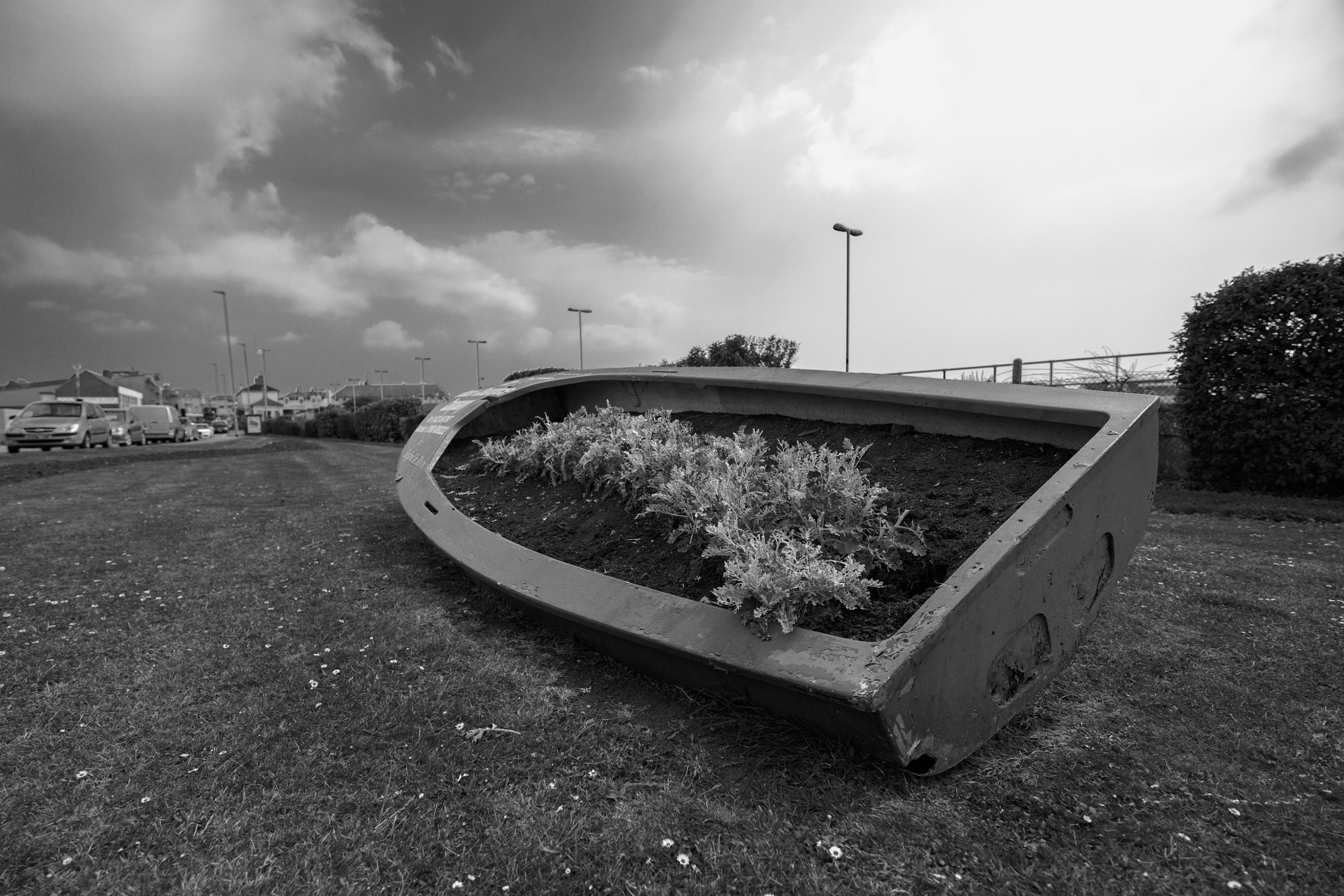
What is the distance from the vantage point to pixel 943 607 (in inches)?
80.7

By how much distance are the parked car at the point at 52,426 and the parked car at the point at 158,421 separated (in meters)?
6.11

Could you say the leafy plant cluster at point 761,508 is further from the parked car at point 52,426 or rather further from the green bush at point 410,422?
the green bush at point 410,422

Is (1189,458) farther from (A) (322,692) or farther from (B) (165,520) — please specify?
(B) (165,520)

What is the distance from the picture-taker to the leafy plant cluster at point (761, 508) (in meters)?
2.29

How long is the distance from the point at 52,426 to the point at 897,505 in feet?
78.5

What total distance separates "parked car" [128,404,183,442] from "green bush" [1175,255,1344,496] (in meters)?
31.9

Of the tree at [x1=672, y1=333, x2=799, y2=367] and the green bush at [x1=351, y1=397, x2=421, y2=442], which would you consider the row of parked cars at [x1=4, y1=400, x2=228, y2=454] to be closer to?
the green bush at [x1=351, y1=397, x2=421, y2=442]

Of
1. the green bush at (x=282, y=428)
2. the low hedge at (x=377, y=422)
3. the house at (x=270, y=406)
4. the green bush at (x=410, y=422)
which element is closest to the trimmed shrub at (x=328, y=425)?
the low hedge at (x=377, y=422)

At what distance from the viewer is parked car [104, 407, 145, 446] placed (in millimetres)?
22922

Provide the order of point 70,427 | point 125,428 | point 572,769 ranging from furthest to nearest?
point 125,428, point 70,427, point 572,769

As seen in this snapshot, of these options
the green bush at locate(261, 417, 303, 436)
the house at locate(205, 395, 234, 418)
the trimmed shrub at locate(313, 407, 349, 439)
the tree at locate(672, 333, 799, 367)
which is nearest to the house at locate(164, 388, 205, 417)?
the house at locate(205, 395, 234, 418)

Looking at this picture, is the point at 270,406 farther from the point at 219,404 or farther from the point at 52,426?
the point at 52,426

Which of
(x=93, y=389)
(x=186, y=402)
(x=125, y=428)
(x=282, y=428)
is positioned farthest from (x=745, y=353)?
(x=186, y=402)

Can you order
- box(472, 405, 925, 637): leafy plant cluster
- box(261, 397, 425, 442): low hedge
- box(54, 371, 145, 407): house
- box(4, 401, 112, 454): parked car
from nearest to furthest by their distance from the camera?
box(472, 405, 925, 637): leafy plant cluster → box(4, 401, 112, 454): parked car → box(261, 397, 425, 442): low hedge → box(54, 371, 145, 407): house
